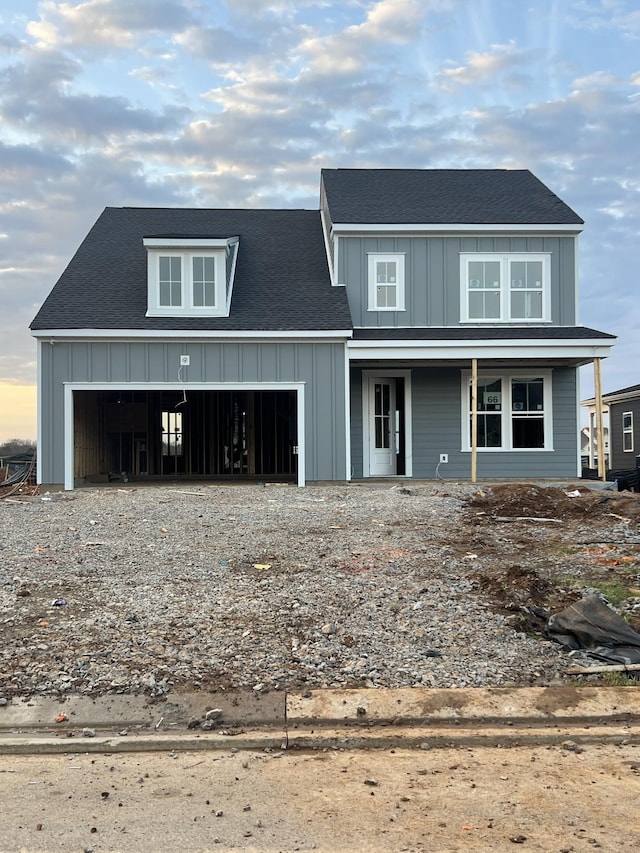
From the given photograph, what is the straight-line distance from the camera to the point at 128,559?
7375 mm

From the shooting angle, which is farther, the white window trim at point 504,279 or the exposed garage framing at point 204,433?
the exposed garage framing at point 204,433

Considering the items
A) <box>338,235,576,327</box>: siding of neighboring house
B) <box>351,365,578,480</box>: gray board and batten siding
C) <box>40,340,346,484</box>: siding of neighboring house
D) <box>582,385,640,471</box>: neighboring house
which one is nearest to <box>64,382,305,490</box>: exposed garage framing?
<box>351,365,578,480</box>: gray board and batten siding

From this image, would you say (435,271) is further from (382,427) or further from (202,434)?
(202,434)

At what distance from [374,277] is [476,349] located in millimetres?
3025

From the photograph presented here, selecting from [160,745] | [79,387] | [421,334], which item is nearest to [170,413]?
[79,387]

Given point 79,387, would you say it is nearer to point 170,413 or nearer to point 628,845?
point 170,413

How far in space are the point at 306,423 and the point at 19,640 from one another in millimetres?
10382

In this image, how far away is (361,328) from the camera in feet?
53.2

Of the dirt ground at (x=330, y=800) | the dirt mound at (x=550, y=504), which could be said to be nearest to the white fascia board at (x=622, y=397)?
the dirt mound at (x=550, y=504)

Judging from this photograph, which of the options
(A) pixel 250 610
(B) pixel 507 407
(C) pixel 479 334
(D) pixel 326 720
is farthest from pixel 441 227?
(D) pixel 326 720

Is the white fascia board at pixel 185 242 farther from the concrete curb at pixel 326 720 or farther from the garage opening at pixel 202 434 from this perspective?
the concrete curb at pixel 326 720

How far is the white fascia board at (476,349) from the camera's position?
15.0m

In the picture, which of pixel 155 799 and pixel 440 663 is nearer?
pixel 155 799

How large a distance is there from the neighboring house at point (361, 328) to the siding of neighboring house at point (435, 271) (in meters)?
0.03
